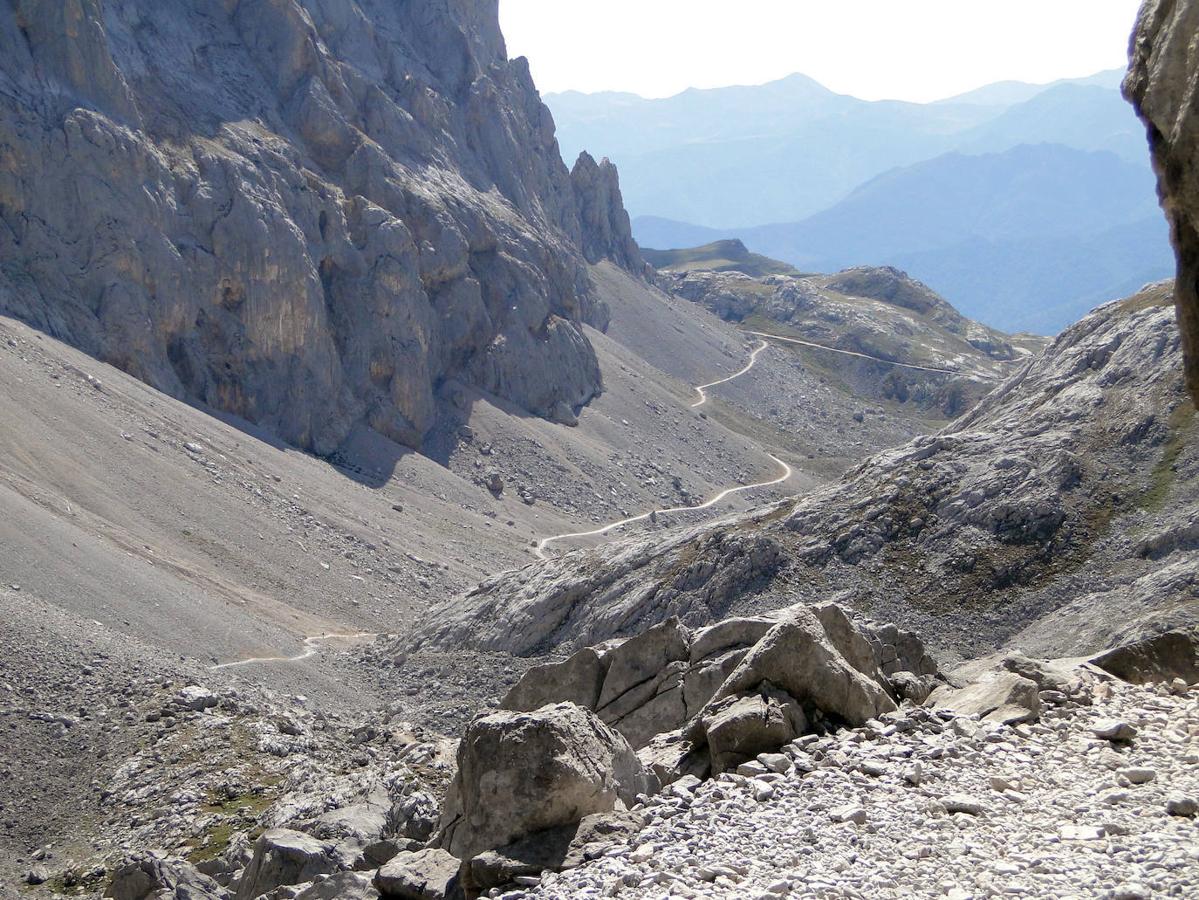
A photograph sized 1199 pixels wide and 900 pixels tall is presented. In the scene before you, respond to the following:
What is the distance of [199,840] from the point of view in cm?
3766

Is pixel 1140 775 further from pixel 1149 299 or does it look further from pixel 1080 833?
pixel 1149 299

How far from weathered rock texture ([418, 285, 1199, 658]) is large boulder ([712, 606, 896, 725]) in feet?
97.4

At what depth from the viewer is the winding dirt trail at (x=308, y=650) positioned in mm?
61700

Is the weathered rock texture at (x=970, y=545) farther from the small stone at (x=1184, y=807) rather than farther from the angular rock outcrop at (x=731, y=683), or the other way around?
the small stone at (x=1184, y=807)

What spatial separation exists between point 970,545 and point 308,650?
35309 millimetres

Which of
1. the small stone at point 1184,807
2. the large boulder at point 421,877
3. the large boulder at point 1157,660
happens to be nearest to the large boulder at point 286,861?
the large boulder at point 421,877

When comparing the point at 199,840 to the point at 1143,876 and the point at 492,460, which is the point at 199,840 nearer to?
the point at 1143,876

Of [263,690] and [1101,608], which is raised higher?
[1101,608]

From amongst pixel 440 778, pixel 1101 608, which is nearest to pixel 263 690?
pixel 440 778

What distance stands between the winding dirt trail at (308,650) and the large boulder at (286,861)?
34326mm

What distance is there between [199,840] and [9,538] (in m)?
29.6

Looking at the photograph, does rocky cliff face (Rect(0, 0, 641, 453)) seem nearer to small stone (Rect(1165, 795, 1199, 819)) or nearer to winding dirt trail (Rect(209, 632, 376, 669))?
winding dirt trail (Rect(209, 632, 376, 669))

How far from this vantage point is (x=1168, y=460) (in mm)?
58438

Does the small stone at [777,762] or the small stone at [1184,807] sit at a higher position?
the small stone at [1184,807]
